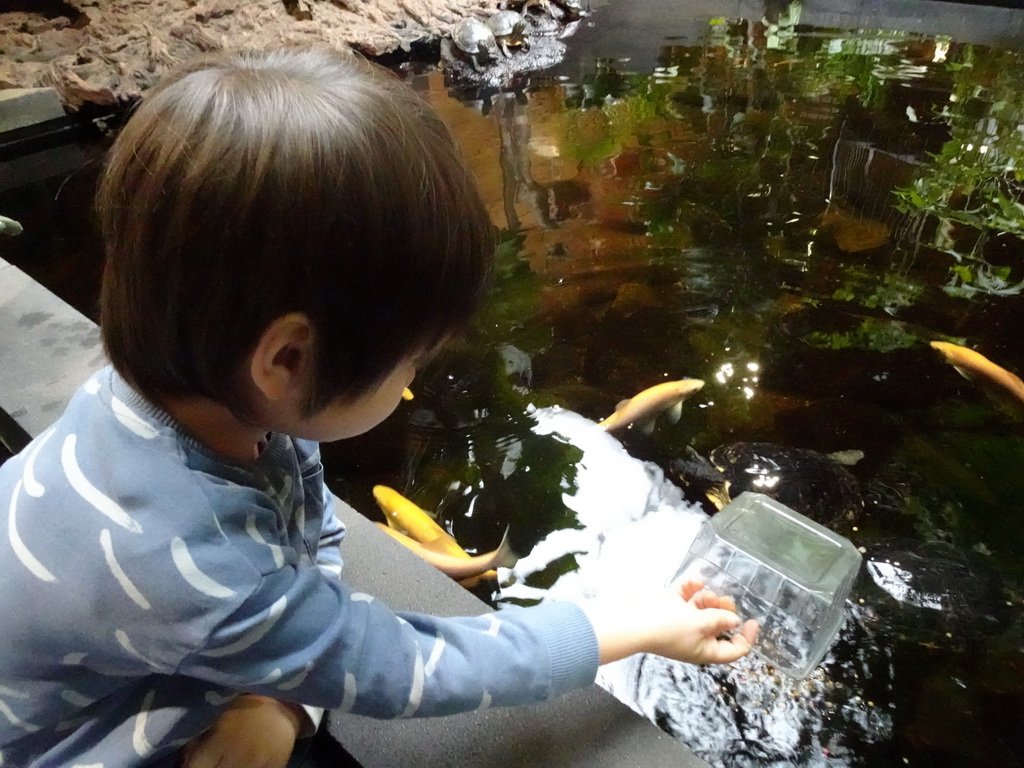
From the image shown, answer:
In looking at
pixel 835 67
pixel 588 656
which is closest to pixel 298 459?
pixel 588 656

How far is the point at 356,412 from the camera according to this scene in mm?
938

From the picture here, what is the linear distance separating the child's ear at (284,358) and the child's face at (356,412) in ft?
0.20

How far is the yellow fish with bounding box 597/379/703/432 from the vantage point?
8.42ft

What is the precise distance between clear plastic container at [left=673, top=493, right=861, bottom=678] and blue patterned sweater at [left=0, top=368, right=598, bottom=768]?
3.35 ft

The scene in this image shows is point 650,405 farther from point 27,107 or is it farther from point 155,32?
point 155,32

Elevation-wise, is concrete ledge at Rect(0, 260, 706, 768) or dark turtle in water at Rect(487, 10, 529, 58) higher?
dark turtle in water at Rect(487, 10, 529, 58)

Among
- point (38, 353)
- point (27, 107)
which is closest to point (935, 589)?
point (38, 353)

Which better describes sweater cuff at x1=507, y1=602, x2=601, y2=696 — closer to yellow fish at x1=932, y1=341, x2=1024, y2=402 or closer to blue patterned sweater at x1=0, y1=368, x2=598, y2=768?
blue patterned sweater at x1=0, y1=368, x2=598, y2=768

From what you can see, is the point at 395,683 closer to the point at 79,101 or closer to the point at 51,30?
the point at 79,101

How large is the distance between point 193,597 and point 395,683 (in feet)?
0.97

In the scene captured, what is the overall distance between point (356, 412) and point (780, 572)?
144 centimetres

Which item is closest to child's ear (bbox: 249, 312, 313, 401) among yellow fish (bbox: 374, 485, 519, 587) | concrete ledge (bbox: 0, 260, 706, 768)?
concrete ledge (bbox: 0, 260, 706, 768)

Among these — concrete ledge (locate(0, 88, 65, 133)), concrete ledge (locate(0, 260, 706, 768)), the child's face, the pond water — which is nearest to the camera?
the child's face

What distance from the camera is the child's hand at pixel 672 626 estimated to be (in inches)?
46.1
